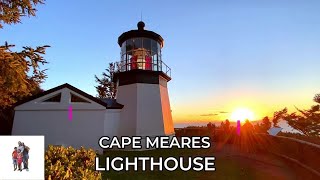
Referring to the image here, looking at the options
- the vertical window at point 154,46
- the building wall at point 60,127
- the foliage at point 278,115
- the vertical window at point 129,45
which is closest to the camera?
the building wall at point 60,127

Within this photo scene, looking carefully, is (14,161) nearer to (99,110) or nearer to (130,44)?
(99,110)

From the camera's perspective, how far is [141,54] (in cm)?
2269

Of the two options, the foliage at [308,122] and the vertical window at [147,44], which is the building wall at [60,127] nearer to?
the vertical window at [147,44]

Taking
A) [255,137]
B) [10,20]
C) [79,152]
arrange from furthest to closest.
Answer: [255,137] → [10,20] → [79,152]

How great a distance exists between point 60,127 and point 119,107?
199 inches

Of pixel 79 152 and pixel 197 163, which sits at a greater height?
pixel 79 152

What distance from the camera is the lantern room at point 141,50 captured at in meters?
22.6

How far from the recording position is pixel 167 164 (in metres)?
15.3

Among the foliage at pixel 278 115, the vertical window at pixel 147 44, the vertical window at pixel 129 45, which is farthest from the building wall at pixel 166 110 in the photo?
the foliage at pixel 278 115

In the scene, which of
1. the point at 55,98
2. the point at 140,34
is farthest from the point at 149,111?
the point at 55,98

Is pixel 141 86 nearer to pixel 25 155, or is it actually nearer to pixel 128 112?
pixel 128 112

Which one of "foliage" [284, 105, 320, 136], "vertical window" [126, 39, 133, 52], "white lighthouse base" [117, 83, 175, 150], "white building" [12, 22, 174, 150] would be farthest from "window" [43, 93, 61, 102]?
"foliage" [284, 105, 320, 136]

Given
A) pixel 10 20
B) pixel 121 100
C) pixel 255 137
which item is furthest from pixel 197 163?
pixel 10 20

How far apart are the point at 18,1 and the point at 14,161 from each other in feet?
27.4
